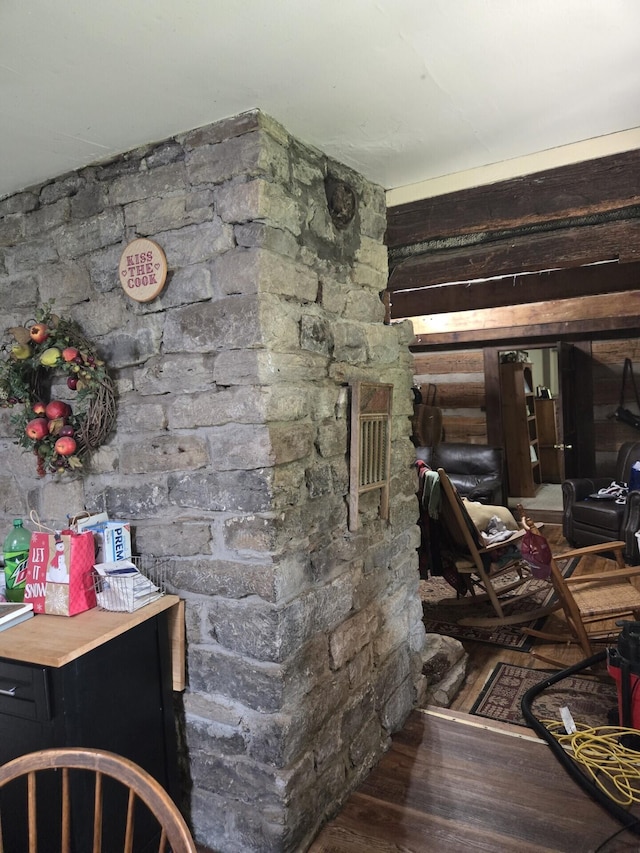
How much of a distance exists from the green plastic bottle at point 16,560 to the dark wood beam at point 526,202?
190cm

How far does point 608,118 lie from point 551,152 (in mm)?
253

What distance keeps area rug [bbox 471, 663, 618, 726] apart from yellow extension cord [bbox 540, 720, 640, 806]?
0.13 metres

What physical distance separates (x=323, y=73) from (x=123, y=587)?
1.57m

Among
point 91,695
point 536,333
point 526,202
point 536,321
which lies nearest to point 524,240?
point 526,202

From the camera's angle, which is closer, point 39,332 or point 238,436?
point 238,436

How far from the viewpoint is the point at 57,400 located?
7.02 ft

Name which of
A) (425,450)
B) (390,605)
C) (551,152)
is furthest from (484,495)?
(551,152)

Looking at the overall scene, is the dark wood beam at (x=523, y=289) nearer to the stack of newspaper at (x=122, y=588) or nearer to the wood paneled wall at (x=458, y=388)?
the wood paneled wall at (x=458, y=388)

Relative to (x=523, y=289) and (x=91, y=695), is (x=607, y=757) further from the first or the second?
(x=523, y=289)

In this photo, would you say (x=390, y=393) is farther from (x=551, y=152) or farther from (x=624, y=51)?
(x=624, y=51)

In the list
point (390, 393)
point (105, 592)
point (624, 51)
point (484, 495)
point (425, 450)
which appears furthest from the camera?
point (425, 450)

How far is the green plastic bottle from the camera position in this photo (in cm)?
199

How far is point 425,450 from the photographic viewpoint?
6660 mm

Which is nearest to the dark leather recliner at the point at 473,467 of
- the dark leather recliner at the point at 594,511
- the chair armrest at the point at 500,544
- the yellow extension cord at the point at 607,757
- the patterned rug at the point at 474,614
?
the dark leather recliner at the point at 594,511
